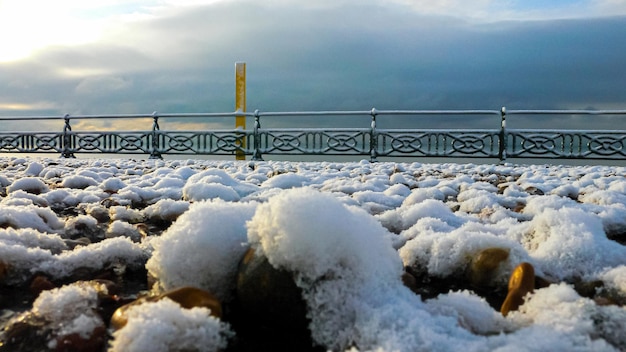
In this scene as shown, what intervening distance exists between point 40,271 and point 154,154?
35.2 ft

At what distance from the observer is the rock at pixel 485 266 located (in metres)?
1.26

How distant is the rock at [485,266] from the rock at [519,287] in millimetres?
167

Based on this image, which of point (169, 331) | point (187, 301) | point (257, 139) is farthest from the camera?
point (257, 139)

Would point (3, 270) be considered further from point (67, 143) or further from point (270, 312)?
point (67, 143)

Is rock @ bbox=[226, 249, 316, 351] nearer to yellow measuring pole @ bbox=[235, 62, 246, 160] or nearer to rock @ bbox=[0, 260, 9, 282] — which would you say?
rock @ bbox=[0, 260, 9, 282]

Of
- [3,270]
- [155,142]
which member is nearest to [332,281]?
[3,270]

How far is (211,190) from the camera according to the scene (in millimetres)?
2566

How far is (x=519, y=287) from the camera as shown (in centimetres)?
104

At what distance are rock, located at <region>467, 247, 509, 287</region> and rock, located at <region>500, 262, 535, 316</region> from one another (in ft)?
0.55

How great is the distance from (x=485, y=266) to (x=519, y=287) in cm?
23

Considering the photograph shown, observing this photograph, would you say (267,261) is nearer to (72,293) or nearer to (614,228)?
(72,293)

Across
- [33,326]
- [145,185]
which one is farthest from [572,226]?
[145,185]

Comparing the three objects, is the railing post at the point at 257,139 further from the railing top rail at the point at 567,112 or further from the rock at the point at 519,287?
the rock at the point at 519,287

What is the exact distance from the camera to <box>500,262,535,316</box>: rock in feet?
3.29
